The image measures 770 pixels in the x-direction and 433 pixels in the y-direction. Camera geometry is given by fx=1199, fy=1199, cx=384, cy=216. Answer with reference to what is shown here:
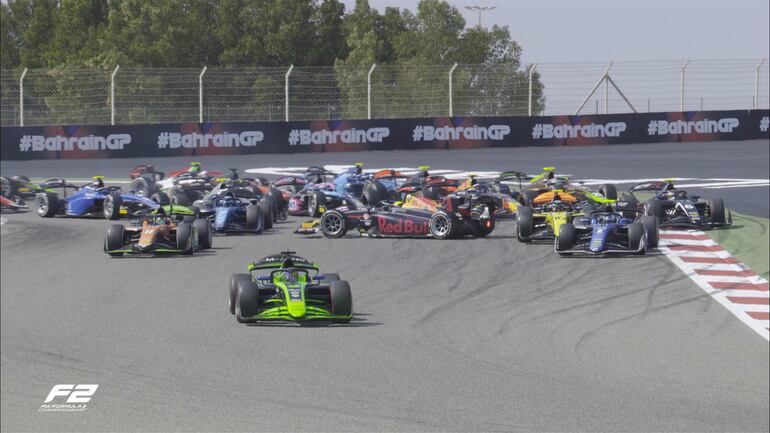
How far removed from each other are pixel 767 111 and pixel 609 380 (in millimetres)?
44961

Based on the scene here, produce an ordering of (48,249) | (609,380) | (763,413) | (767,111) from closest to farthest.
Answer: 1. (48,249)
2. (767,111)
3. (609,380)
4. (763,413)

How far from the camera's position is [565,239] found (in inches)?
398

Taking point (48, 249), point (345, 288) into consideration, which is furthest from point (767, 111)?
point (345, 288)

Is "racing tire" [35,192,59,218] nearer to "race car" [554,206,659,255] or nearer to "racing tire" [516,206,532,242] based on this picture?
"racing tire" [516,206,532,242]

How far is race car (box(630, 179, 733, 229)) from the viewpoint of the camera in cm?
896

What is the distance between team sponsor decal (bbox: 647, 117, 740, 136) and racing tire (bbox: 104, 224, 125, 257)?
182 ft

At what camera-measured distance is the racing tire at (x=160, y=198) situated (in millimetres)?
7387

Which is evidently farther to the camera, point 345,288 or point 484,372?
point 484,372

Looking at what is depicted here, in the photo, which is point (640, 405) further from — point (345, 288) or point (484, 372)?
point (345, 288)

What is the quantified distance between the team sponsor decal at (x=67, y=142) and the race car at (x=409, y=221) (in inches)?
1256

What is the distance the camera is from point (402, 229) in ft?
30.5

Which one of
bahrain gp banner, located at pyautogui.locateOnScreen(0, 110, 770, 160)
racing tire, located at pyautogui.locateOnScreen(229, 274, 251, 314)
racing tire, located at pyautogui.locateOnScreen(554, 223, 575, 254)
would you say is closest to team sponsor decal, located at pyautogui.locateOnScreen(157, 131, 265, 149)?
bahrain gp banner, located at pyautogui.locateOnScreen(0, 110, 770, 160)

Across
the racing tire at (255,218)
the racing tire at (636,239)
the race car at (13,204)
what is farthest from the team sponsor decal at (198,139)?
the racing tire at (255,218)

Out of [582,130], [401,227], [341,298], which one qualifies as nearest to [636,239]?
[401,227]
